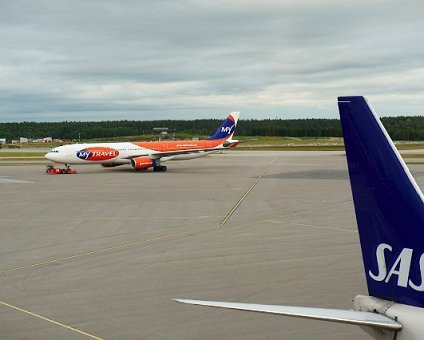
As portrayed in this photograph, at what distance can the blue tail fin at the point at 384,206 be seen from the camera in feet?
21.9

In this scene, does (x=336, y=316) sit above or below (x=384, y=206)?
below

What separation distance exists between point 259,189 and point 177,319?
30.1 m

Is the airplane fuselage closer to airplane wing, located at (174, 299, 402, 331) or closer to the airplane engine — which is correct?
the airplane engine

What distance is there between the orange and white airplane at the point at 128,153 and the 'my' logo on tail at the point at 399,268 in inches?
2148

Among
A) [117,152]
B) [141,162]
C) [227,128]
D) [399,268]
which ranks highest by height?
[227,128]

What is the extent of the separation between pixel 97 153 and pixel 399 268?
55323mm

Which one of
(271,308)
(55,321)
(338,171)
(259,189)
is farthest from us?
(338,171)

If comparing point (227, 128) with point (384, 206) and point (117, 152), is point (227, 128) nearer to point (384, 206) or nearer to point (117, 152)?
point (117, 152)

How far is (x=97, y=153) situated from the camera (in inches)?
2370

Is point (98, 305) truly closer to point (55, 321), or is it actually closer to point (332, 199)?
point (55, 321)

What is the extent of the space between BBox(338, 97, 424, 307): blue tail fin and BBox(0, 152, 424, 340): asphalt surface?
17.2 ft

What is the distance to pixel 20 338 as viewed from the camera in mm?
11945

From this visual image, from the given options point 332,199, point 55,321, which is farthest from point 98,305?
point 332,199

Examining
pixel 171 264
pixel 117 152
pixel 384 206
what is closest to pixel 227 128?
pixel 117 152
